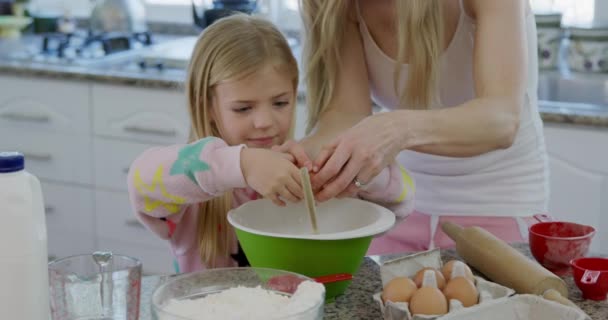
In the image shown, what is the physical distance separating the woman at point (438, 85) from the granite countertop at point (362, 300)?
252 millimetres

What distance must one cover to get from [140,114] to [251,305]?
2.11 metres

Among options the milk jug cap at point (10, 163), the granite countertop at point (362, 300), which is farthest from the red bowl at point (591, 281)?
the milk jug cap at point (10, 163)

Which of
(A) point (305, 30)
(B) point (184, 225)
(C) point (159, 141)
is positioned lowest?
(C) point (159, 141)

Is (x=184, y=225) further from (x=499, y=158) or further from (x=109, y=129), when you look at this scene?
(x=109, y=129)

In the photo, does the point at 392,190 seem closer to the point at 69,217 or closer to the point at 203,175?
the point at 203,175

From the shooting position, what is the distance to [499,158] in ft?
5.70

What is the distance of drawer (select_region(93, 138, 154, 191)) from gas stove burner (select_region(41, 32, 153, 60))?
1.11 feet

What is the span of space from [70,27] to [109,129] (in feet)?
2.60

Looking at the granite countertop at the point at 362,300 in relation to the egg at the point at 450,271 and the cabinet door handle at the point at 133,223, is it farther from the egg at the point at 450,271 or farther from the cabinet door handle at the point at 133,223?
the cabinet door handle at the point at 133,223

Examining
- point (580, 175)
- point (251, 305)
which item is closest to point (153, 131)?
point (580, 175)

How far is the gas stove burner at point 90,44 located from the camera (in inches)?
134

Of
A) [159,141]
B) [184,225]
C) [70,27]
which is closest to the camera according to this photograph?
[184,225]

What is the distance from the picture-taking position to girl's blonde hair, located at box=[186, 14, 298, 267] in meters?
1.64

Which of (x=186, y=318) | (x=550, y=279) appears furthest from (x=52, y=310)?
(x=550, y=279)
